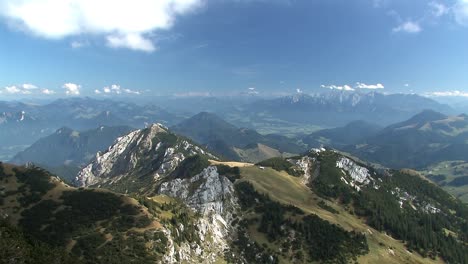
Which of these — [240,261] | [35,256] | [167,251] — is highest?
[35,256]

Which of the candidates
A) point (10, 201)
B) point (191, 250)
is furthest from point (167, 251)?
point (10, 201)

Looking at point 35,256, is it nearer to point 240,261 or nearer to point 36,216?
point 36,216

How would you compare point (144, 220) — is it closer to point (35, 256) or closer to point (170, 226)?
point (170, 226)

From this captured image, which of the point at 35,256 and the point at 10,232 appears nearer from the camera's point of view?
the point at 35,256

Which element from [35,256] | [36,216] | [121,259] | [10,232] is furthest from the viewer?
[36,216]

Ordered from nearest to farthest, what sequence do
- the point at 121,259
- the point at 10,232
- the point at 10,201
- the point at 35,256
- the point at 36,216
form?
the point at 35,256 < the point at 10,232 < the point at 121,259 < the point at 36,216 < the point at 10,201

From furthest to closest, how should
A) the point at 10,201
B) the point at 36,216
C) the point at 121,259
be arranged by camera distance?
the point at 10,201 < the point at 36,216 < the point at 121,259

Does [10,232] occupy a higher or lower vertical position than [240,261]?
higher

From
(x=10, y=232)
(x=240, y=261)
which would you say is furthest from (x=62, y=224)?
(x=240, y=261)

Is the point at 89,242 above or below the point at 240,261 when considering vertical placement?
above
